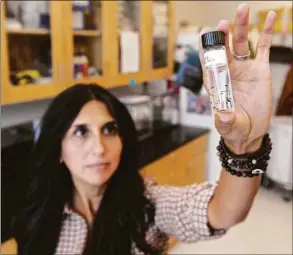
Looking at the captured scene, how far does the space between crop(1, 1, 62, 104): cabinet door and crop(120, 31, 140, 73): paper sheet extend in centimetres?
51

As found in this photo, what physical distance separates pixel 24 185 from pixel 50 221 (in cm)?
31

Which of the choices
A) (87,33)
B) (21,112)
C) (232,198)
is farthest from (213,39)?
(21,112)

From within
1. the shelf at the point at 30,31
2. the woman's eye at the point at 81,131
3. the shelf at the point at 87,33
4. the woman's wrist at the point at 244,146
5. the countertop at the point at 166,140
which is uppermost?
the shelf at the point at 87,33

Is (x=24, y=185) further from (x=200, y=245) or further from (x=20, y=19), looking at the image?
(x=200, y=245)

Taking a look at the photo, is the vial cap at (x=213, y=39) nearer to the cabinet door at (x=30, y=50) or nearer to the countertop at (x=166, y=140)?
the cabinet door at (x=30, y=50)

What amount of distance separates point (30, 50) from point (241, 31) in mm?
1218

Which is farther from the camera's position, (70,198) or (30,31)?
(30,31)

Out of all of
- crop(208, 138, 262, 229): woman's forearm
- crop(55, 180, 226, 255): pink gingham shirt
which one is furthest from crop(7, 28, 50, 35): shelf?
crop(208, 138, 262, 229): woman's forearm

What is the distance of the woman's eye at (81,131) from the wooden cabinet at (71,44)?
1.87 feet

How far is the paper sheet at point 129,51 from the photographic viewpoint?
2.03 metres

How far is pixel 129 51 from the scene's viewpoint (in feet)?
6.81

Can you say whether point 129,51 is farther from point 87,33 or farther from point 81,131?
point 81,131

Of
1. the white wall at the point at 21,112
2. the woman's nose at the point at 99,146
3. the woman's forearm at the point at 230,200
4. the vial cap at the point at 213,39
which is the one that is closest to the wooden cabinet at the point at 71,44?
the white wall at the point at 21,112

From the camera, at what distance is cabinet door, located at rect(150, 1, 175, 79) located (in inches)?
91.6
